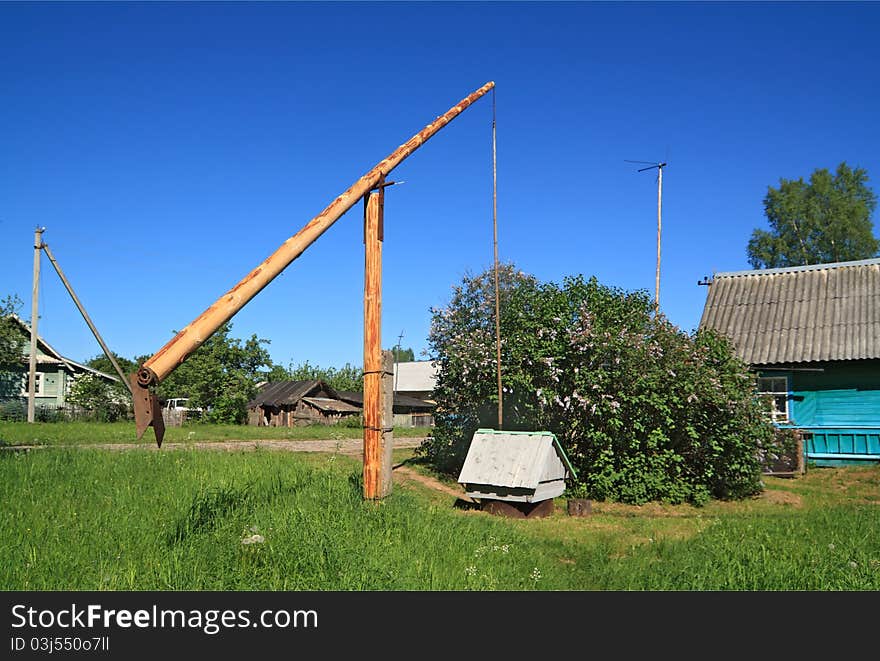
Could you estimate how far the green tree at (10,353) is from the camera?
110 feet

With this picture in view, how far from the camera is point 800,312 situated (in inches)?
824

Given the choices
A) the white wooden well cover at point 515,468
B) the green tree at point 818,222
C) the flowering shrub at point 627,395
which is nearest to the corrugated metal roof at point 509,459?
the white wooden well cover at point 515,468

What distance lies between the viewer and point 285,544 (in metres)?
6.08

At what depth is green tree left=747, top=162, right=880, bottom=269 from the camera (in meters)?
34.4

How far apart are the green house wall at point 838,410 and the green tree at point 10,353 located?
34150 mm

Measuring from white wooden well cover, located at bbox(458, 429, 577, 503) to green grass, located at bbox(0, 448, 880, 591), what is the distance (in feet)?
2.17

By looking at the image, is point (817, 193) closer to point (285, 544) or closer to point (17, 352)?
point (285, 544)

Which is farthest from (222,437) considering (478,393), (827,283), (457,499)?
(827,283)

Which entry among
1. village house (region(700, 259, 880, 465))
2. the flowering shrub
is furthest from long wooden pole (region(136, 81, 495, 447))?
village house (region(700, 259, 880, 465))

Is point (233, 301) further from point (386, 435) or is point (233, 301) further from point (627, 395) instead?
point (627, 395)

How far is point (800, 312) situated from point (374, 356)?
17.5m

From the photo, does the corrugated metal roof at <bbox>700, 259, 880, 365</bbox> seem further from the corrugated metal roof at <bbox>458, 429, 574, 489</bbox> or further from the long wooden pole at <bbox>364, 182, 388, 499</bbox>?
the long wooden pole at <bbox>364, 182, 388, 499</bbox>

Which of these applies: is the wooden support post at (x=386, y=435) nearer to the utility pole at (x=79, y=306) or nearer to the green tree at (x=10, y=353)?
the utility pole at (x=79, y=306)
